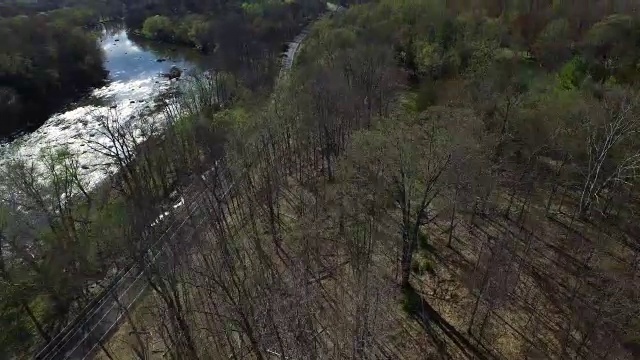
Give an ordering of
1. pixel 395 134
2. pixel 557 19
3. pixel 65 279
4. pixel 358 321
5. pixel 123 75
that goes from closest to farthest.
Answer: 1. pixel 358 321
2. pixel 395 134
3. pixel 65 279
4. pixel 557 19
5. pixel 123 75

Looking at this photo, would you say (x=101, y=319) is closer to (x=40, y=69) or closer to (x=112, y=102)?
(x=112, y=102)

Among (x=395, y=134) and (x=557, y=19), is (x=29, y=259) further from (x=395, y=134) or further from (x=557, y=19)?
(x=557, y=19)

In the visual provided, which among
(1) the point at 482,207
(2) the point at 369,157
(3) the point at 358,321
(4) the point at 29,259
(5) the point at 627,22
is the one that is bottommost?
(4) the point at 29,259

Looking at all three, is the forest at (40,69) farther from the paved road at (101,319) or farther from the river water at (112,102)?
the paved road at (101,319)

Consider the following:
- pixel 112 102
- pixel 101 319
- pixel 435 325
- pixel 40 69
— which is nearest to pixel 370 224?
pixel 435 325

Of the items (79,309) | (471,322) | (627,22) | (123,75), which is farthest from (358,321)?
(123,75)

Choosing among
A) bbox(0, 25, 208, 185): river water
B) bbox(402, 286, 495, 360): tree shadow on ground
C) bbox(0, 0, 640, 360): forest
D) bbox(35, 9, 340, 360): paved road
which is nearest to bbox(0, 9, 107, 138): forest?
bbox(0, 25, 208, 185): river water
